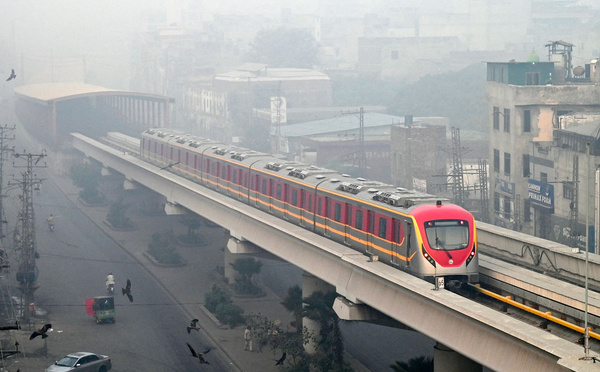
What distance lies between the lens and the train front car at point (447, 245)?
114ft

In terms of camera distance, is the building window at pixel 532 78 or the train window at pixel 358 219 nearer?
the train window at pixel 358 219

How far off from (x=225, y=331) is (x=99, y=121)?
99.4 m

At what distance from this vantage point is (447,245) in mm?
35250

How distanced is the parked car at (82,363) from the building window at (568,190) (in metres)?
36.1

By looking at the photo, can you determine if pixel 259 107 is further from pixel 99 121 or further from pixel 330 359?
pixel 330 359

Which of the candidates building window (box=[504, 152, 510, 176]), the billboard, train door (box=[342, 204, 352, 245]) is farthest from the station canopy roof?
train door (box=[342, 204, 352, 245])

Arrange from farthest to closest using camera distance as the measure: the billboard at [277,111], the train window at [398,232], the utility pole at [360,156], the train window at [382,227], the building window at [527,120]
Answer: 1. the billboard at [277,111]
2. the utility pole at [360,156]
3. the building window at [527,120]
4. the train window at [382,227]
5. the train window at [398,232]

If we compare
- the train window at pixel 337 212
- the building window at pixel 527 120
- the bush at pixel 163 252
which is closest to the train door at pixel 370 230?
the train window at pixel 337 212

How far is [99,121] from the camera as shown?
486 feet

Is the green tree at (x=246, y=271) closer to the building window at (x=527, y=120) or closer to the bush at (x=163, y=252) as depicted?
the bush at (x=163, y=252)

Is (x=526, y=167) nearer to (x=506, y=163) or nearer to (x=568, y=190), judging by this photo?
(x=506, y=163)

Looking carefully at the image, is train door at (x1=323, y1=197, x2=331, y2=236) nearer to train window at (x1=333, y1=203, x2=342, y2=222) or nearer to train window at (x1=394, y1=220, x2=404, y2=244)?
train window at (x1=333, y1=203, x2=342, y2=222)

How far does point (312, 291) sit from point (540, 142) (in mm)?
34987

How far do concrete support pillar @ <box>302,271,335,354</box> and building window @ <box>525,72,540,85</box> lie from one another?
38.1 meters
